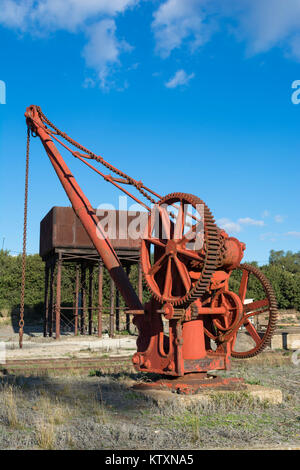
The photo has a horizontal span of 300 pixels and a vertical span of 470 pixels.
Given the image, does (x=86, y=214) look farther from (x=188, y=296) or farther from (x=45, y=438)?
(x=45, y=438)

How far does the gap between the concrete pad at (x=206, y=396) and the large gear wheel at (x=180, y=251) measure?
1432 mm

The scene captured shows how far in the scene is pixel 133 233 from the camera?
74.2ft

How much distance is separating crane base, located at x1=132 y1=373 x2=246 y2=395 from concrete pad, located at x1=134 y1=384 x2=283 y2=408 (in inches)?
4.7

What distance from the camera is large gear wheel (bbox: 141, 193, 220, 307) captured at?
700 centimetres

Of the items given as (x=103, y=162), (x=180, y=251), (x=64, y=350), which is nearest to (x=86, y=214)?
(x=103, y=162)

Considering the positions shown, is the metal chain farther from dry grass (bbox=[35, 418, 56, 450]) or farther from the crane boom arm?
dry grass (bbox=[35, 418, 56, 450])

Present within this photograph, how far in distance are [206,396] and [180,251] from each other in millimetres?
2309

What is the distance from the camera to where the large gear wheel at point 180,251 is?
7.00m

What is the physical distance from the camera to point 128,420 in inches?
250

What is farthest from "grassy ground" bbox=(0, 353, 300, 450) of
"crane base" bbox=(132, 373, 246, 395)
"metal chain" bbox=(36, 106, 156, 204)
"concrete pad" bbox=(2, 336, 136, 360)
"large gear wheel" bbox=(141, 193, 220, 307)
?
"concrete pad" bbox=(2, 336, 136, 360)

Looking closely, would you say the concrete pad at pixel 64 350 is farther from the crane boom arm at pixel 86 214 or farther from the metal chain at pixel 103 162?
the metal chain at pixel 103 162

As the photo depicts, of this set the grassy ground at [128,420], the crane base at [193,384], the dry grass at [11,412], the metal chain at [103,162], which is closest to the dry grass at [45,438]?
the grassy ground at [128,420]
